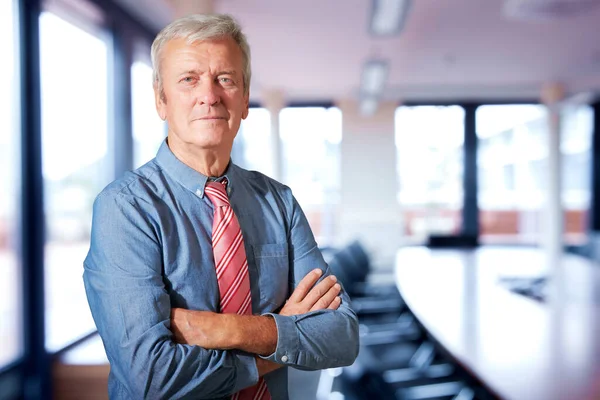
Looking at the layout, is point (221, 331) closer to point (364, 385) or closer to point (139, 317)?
point (139, 317)

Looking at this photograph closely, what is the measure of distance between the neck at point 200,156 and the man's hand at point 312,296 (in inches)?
16.4

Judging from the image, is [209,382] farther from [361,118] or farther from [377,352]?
[361,118]

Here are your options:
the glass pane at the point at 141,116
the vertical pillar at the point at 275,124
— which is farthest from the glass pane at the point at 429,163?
the glass pane at the point at 141,116

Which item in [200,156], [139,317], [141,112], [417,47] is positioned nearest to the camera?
[139,317]

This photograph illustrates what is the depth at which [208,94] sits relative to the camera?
4.26 ft

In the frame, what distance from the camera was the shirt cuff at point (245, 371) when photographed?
4.20ft

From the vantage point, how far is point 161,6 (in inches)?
185

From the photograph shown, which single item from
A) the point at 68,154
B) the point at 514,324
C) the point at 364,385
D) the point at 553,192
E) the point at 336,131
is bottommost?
the point at 514,324

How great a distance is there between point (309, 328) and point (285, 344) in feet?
0.28

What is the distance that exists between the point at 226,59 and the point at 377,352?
108 inches

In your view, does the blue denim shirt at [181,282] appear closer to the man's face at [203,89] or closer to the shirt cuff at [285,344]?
the shirt cuff at [285,344]

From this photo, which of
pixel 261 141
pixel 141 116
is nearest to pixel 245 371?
pixel 141 116

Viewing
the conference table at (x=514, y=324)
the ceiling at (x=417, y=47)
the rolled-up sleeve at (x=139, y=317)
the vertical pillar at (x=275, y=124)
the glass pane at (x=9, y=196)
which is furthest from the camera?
the vertical pillar at (x=275, y=124)

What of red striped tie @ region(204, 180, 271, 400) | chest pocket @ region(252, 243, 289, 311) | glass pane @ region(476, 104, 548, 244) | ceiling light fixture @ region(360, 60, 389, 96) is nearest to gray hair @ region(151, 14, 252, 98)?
red striped tie @ region(204, 180, 271, 400)
